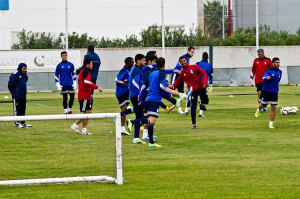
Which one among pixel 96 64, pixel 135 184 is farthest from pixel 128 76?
pixel 135 184

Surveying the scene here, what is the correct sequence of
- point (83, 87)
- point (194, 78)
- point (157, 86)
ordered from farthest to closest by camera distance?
point (194, 78) → point (83, 87) → point (157, 86)

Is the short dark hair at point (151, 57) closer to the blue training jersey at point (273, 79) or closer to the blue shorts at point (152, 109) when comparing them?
the blue shorts at point (152, 109)

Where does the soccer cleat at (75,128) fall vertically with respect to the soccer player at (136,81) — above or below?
below

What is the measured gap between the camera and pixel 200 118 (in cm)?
2048

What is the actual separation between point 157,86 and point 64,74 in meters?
8.53

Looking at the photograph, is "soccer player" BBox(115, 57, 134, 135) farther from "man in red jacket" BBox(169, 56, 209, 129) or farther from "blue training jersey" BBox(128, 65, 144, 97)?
"man in red jacket" BBox(169, 56, 209, 129)

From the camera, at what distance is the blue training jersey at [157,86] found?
43.4 feet

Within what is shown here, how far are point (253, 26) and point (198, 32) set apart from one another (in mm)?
14825

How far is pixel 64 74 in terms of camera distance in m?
21.2

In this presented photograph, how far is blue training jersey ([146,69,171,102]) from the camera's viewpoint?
13.2m

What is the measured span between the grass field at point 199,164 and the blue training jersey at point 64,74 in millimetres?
3966

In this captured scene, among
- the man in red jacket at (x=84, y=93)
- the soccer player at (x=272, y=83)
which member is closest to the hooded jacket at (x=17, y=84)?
the man in red jacket at (x=84, y=93)

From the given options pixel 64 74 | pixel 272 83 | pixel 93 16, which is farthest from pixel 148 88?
pixel 93 16

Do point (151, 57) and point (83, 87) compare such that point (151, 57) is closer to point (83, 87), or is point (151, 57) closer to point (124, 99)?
point (124, 99)
